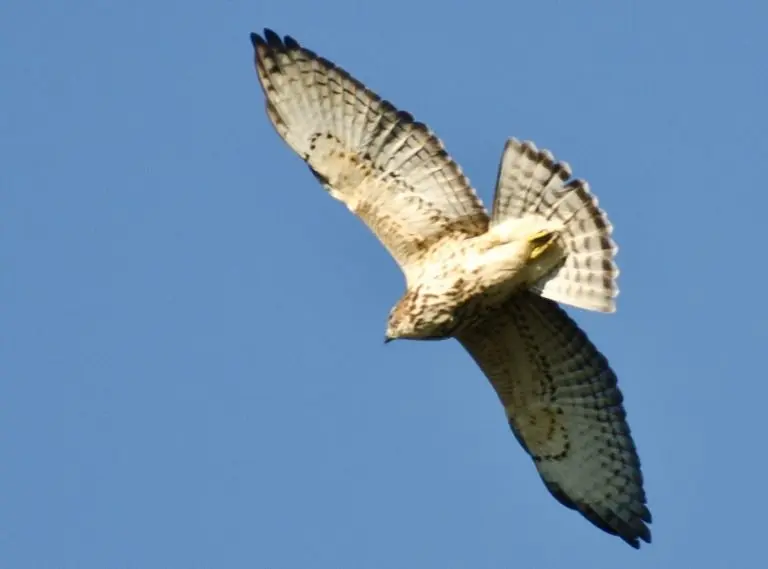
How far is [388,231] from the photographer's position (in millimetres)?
9953

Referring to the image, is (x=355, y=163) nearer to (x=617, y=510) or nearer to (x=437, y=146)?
(x=437, y=146)

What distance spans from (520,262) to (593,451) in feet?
5.06

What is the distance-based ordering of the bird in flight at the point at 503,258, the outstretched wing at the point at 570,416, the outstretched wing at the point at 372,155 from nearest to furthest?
the bird in flight at the point at 503,258 → the outstretched wing at the point at 372,155 → the outstretched wing at the point at 570,416

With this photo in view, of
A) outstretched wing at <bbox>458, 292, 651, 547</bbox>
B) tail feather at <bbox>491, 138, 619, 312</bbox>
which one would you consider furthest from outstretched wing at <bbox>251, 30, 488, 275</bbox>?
outstretched wing at <bbox>458, 292, 651, 547</bbox>

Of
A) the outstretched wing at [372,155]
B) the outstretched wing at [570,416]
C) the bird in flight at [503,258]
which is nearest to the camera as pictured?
the bird in flight at [503,258]

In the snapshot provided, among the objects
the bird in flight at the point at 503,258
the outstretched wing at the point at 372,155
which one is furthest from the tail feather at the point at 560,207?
the outstretched wing at the point at 372,155

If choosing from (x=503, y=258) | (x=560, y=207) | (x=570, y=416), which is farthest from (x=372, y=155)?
(x=570, y=416)

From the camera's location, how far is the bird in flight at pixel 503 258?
31.7 feet

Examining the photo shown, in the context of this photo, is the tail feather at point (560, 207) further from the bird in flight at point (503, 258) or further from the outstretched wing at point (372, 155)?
the outstretched wing at point (372, 155)

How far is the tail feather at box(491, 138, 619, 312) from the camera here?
9734 millimetres

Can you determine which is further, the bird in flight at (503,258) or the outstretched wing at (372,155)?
the outstretched wing at (372,155)

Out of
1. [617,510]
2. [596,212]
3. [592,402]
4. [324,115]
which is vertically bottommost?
[617,510]

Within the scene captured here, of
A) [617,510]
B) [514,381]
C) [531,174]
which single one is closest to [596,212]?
[531,174]

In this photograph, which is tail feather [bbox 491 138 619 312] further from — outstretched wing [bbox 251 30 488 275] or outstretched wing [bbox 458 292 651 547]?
outstretched wing [bbox 458 292 651 547]
